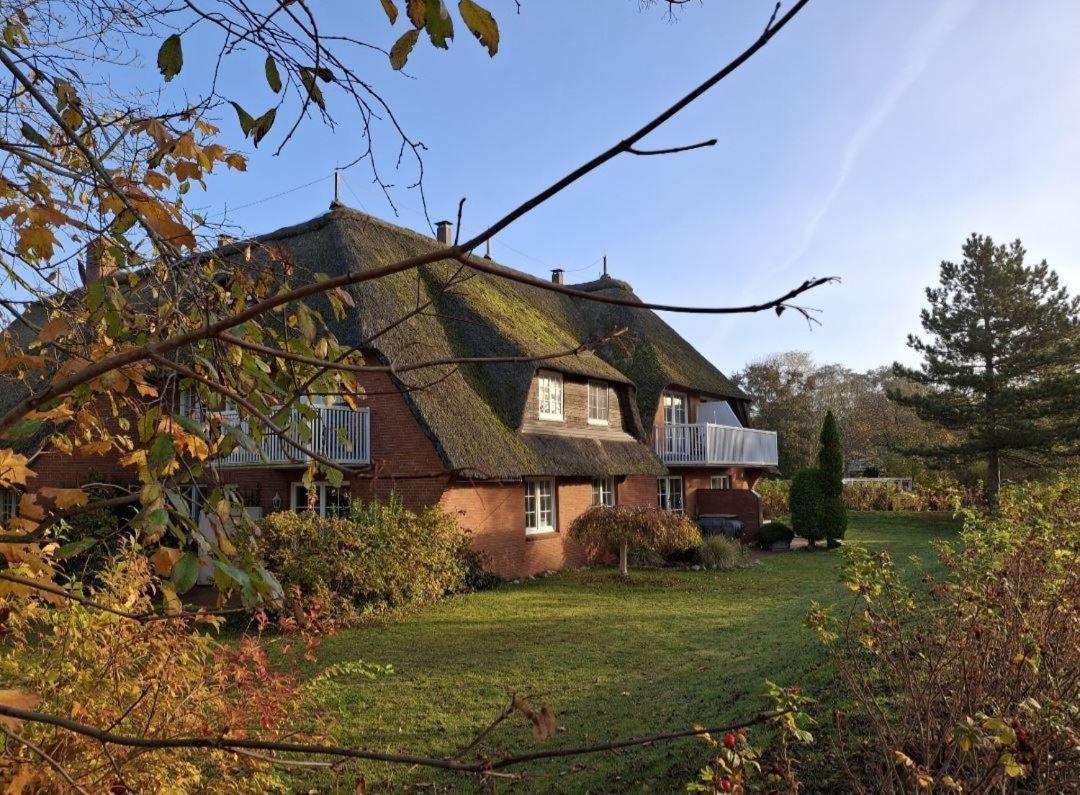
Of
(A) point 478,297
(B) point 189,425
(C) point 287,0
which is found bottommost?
(B) point 189,425

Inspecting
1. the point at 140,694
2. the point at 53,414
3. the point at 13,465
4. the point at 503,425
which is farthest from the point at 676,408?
the point at 53,414

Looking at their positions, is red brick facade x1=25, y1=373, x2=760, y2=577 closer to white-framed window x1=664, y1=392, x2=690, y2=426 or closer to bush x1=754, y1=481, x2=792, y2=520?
white-framed window x1=664, y1=392, x2=690, y2=426

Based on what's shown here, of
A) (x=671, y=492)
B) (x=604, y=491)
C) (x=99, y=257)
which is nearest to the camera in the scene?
(x=99, y=257)

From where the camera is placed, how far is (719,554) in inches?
726

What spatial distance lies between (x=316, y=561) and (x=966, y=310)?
29539mm

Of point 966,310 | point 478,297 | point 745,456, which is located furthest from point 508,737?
point 966,310

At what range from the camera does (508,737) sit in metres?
6.36

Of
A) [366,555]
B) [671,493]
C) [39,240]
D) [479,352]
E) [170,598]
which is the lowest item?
[366,555]

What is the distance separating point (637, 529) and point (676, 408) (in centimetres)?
990

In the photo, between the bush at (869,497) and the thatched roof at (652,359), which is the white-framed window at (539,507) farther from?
the bush at (869,497)

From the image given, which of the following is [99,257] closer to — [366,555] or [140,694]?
[140,694]

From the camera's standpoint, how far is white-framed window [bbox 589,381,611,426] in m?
19.9

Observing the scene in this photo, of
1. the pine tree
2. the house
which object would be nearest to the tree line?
the pine tree

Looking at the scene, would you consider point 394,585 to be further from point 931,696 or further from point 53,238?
point 53,238
